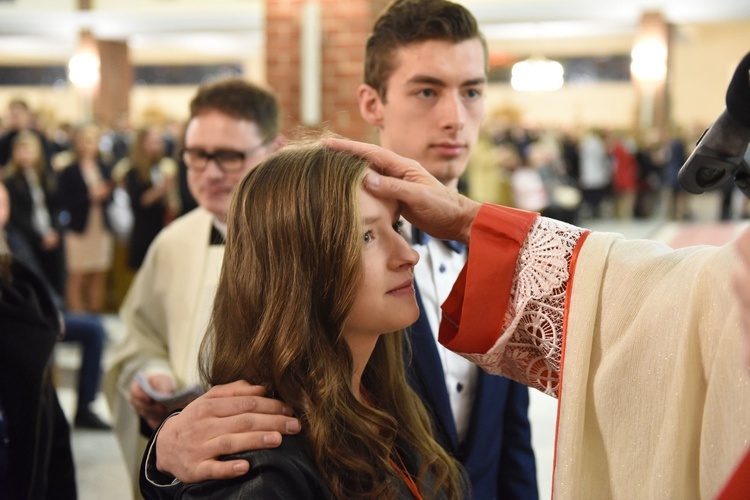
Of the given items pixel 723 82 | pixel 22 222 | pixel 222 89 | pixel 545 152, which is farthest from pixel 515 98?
pixel 222 89

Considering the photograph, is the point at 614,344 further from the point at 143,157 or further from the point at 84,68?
the point at 84,68

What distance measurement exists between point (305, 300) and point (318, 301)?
3 cm

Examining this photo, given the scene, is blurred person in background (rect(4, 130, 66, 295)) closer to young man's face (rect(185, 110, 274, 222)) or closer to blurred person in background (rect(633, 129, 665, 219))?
young man's face (rect(185, 110, 274, 222))

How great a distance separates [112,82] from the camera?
738 inches

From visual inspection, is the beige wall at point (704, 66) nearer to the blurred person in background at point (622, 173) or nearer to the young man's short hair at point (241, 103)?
the blurred person in background at point (622, 173)

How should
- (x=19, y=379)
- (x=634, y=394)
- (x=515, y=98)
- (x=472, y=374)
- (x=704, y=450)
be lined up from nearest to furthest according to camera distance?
1. (x=704, y=450)
2. (x=634, y=394)
3. (x=472, y=374)
4. (x=19, y=379)
5. (x=515, y=98)

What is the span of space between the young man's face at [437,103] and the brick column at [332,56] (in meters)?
2.86

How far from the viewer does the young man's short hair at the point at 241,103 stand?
8.11 feet

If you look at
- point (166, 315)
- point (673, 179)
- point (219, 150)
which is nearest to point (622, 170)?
point (673, 179)

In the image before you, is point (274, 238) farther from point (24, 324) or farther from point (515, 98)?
point (515, 98)

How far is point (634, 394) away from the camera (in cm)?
116

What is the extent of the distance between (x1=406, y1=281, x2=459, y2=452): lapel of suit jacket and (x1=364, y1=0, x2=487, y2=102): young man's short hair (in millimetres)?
669

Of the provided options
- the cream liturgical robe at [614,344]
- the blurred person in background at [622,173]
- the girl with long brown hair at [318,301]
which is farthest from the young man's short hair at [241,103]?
the blurred person in background at [622,173]

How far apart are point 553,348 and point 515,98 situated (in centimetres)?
2448
